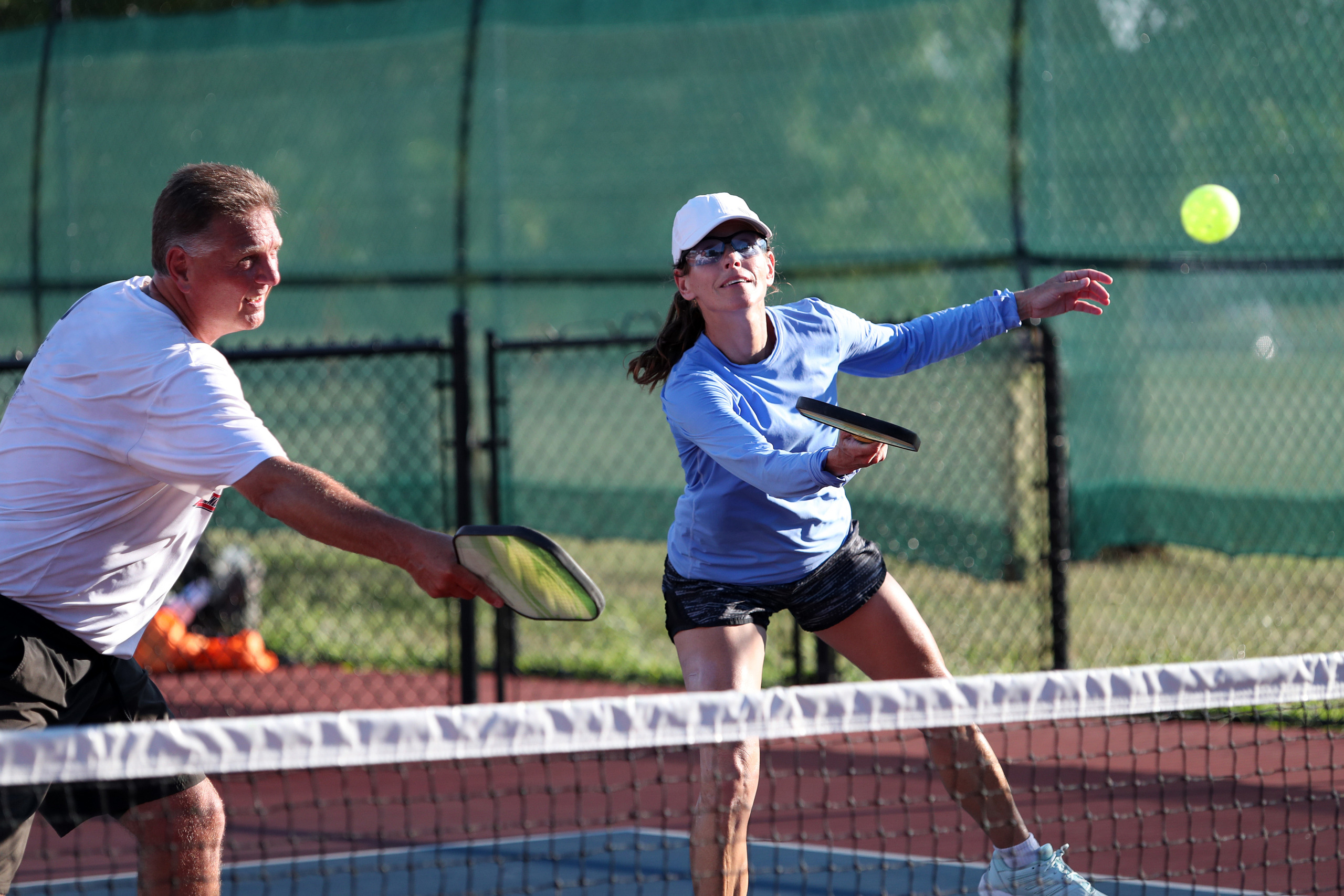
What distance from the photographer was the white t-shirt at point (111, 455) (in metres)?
2.36

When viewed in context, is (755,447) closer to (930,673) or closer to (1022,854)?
(930,673)

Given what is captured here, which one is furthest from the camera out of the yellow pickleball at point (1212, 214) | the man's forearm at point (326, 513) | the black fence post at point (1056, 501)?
the yellow pickleball at point (1212, 214)

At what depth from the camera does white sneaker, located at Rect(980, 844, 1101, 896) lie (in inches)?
125

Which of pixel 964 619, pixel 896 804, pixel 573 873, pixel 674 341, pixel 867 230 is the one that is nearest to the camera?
pixel 674 341

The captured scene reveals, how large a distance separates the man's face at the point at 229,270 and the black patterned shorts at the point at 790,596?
117 cm

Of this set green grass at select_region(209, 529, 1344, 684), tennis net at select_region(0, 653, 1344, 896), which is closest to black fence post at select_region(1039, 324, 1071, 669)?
green grass at select_region(209, 529, 1344, 684)

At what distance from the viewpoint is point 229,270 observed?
102 inches

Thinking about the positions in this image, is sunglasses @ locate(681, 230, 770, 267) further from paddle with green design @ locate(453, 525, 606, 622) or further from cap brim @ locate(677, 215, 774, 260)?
paddle with green design @ locate(453, 525, 606, 622)

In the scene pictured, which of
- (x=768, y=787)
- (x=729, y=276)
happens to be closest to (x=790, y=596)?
(x=729, y=276)

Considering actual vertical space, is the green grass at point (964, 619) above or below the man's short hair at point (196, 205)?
below

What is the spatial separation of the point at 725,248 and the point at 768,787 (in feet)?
7.53

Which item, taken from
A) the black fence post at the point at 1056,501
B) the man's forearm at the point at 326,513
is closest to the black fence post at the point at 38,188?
the black fence post at the point at 1056,501

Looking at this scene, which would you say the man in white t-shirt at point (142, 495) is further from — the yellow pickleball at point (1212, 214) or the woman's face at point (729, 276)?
the yellow pickleball at point (1212, 214)

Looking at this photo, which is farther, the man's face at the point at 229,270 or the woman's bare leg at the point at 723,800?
the woman's bare leg at the point at 723,800
